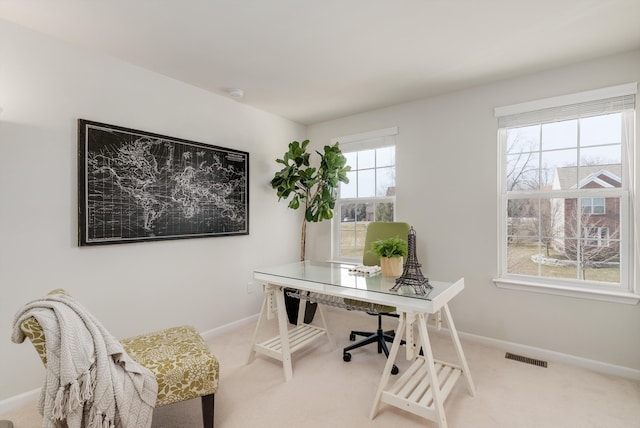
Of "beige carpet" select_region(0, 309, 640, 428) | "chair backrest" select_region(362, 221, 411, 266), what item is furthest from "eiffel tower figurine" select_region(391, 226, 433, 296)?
"chair backrest" select_region(362, 221, 411, 266)

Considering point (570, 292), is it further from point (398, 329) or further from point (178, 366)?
point (178, 366)

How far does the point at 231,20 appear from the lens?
1.98 metres

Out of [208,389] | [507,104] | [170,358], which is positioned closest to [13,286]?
[170,358]

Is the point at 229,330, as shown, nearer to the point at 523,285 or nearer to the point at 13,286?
the point at 13,286

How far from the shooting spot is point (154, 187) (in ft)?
8.82

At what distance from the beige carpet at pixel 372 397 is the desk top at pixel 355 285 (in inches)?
27.8

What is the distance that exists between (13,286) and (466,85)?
387 centimetres

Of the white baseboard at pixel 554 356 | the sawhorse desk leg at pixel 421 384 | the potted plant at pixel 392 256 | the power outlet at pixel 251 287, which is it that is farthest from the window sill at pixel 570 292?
the power outlet at pixel 251 287

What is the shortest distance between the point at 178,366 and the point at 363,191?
2.77 m

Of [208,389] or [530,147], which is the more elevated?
[530,147]

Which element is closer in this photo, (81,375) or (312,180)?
(81,375)

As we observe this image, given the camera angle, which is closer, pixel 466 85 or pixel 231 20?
pixel 231 20

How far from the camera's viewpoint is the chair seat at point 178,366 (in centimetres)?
159

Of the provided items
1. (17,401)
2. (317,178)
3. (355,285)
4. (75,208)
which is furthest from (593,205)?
(17,401)
